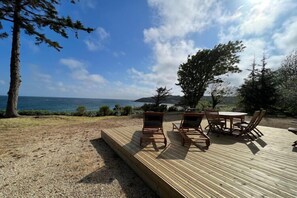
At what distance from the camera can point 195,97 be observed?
18.3 metres

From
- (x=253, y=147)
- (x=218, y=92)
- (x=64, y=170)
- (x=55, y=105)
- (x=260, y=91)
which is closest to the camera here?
(x=64, y=170)

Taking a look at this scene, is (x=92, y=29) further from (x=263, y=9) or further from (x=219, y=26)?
(x=263, y=9)

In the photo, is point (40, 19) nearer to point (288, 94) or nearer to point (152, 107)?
point (152, 107)

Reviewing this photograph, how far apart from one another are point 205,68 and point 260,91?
561cm

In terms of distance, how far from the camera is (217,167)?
2.88m

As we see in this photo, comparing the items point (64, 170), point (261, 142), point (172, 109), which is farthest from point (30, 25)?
point (172, 109)

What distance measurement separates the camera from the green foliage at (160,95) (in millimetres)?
17328

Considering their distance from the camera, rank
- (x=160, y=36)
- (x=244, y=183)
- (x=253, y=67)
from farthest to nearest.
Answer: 1. (x=253, y=67)
2. (x=160, y=36)
3. (x=244, y=183)

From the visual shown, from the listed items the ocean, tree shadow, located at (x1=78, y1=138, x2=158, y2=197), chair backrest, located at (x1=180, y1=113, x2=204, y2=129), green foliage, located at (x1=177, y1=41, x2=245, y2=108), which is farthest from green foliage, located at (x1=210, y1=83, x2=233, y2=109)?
tree shadow, located at (x1=78, y1=138, x2=158, y2=197)

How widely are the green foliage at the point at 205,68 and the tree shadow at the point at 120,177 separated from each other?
50.6 feet

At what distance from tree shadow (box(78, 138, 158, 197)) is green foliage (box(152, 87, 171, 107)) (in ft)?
43.6

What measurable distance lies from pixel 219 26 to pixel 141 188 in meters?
9.80

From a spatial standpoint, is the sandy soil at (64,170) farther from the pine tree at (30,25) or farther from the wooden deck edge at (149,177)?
the pine tree at (30,25)

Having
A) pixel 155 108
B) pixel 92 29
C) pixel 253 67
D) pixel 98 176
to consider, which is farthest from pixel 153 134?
pixel 253 67
